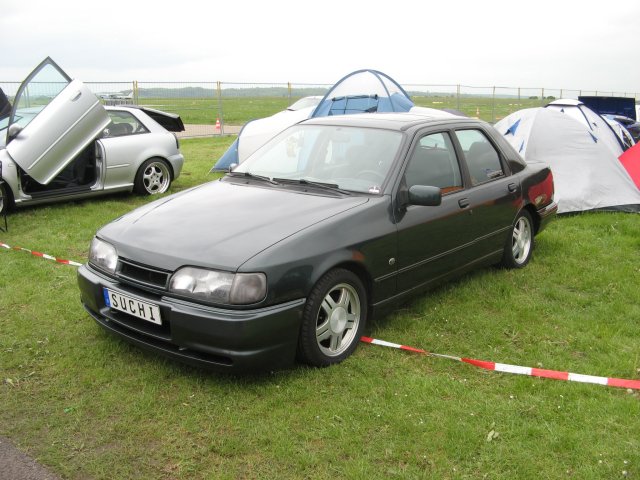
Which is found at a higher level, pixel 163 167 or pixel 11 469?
pixel 163 167

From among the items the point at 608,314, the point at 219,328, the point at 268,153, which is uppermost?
the point at 268,153

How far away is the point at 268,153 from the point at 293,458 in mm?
2632

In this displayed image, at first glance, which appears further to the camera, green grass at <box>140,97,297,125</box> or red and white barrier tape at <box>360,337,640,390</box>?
green grass at <box>140,97,297,125</box>

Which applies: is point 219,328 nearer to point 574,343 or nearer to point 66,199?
point 574,343

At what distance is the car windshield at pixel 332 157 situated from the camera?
411 centimetres

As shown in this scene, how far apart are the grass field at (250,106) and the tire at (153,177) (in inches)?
467

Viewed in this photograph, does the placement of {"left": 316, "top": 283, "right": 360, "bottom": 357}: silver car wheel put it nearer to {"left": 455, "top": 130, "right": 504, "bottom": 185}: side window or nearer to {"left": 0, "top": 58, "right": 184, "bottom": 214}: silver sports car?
{"left": 455, "top": 130, "right": 504, "bottom": 185}: side window

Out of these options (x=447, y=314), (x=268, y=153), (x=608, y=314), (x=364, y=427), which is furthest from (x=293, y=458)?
(x=608, y=314)

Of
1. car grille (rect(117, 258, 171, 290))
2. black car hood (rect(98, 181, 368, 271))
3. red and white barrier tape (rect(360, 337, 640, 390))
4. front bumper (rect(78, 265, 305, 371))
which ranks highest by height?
black car hood (rect(98, 181, 368, 271))

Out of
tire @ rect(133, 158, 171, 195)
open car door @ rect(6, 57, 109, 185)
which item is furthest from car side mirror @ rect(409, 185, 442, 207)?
tire @ rect(133, 158, 171, 195)

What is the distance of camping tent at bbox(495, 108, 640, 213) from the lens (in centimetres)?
767

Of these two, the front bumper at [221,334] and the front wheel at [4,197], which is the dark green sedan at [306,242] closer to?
the front bumper at [221,334]

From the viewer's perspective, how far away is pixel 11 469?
2.72 meters

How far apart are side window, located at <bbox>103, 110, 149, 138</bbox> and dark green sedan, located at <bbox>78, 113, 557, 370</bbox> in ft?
14.4
